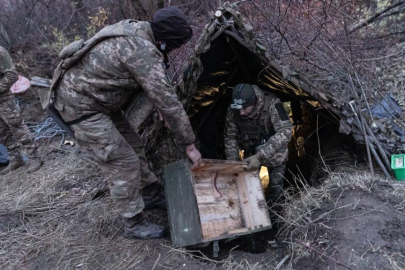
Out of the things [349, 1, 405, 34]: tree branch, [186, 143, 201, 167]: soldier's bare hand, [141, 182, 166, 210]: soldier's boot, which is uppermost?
[349, 1, 405, 34]: tree branch

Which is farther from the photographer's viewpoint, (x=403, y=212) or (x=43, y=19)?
(x=43, y=19)

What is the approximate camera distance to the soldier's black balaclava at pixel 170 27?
3217 mm

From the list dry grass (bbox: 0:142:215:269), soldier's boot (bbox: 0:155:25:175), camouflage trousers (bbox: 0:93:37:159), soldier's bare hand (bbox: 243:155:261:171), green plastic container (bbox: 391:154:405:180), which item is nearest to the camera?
dry grass (bbox: 0:142:215:269)

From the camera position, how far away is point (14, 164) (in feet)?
20.9

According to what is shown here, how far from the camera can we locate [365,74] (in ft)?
16.5

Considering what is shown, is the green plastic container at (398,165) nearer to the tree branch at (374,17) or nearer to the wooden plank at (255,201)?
the wooden plank at (255,201)

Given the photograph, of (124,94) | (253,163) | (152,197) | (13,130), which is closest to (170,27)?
(124,94)

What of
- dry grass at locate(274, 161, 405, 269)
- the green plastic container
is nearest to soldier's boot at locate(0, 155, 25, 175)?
dry grass at locate(274, 161, 405, 269)

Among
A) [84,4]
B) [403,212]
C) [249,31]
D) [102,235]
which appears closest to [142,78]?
[249,31]

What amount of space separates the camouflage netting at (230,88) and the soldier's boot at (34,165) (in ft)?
8.37

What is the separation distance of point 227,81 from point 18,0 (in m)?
8.37

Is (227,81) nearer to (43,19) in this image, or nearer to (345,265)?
(345,265)

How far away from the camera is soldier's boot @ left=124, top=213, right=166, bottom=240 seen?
3.80 m

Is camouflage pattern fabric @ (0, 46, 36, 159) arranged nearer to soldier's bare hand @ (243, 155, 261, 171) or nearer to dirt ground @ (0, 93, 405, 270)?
dirt ground @ (0, 93, 405, 270)
